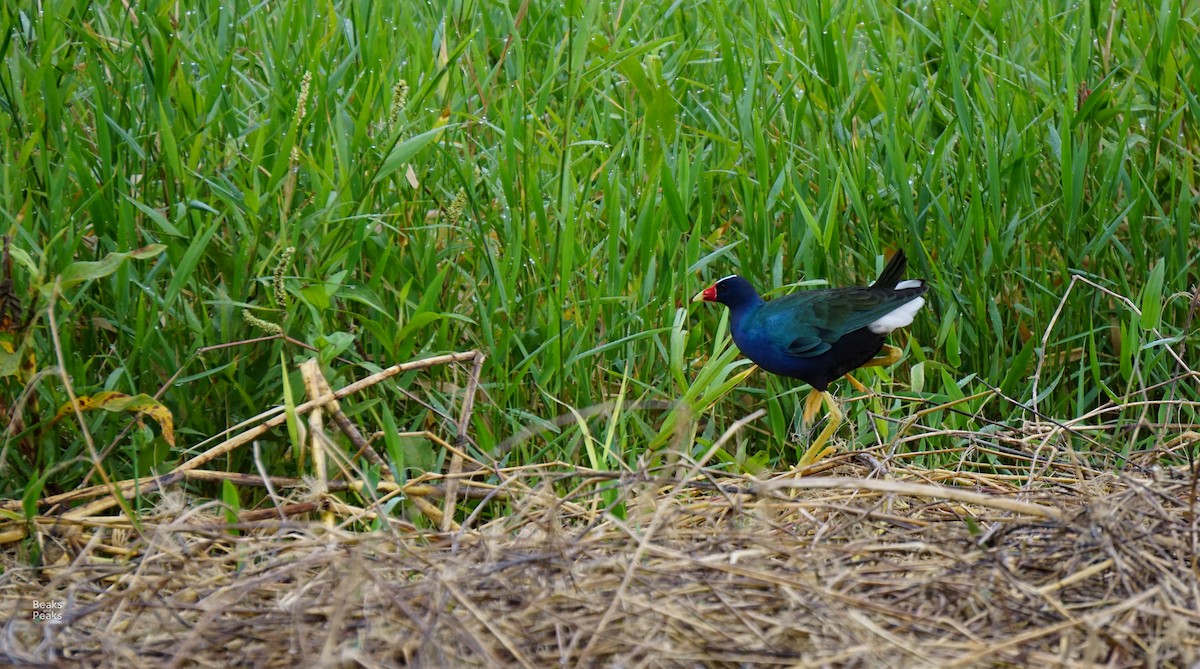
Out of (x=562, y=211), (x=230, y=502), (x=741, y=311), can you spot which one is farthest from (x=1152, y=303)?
(x=230, y=502)

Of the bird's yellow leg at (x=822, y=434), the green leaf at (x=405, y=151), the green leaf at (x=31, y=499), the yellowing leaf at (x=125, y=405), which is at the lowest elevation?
the bird's yellow leg at (x=822, y=434)

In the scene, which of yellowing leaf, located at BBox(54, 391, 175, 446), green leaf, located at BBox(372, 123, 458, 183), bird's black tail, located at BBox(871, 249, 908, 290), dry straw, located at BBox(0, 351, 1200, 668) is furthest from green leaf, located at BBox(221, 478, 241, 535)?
bird's black tail, located at BBox(871, 249, 908, 290)

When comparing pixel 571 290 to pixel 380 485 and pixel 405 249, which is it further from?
pixel 380 485

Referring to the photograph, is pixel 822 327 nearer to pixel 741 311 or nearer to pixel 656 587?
pixel 741 311

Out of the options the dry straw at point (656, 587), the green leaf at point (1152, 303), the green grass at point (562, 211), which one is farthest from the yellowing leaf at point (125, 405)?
the green leaf at point (1152, 303)

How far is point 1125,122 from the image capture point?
3416 mm

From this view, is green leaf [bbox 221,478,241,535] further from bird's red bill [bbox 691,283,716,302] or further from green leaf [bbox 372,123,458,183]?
bird's red bill [bbox 691,283,716,302]

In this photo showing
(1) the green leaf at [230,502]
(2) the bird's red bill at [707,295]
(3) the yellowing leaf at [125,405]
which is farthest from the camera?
(2) the bird's red bill at [707,295]

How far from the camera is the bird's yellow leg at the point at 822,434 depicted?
9.36 feet

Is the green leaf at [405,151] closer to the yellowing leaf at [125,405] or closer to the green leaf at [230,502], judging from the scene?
the yellowing leaf at [125,405]

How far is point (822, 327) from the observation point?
2.96 metres

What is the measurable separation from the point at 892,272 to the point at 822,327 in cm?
24

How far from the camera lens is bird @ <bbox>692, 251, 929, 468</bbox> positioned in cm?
295

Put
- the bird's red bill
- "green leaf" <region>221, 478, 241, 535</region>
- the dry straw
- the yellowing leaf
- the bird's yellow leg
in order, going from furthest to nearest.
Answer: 1. the bird's red bill
2. the bird's yellow leg
3. the yellowing leaf
4. "green leaf" <region>221, 478, 241, 535</region>
5. the dry straw
